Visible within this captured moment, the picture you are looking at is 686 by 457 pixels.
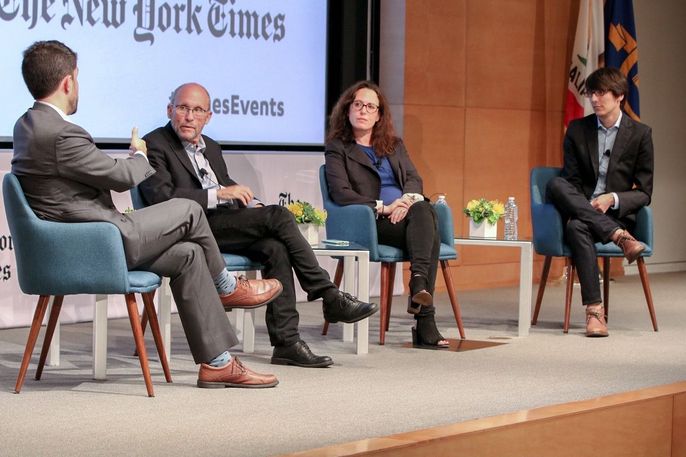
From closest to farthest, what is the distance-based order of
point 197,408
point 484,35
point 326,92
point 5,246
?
point 197,408 < point 5,246 < point 326,92 < point 484,35

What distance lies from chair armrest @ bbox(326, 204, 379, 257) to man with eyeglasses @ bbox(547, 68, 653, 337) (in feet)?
3.69

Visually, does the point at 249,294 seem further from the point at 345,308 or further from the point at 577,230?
the point at 577,230

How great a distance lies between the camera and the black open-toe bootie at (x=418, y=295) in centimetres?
569

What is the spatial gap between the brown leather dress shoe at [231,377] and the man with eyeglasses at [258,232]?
0.52m

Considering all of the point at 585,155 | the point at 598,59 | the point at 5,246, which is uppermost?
the point at 598,59

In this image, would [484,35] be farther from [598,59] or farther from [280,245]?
[280,245]

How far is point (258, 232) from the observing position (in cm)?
532

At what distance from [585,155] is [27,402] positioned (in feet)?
11.5

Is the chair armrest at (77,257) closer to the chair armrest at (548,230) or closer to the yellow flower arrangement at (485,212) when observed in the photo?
the yellow flower arrangement at (485,212)

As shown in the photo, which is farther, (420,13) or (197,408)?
(420,13)

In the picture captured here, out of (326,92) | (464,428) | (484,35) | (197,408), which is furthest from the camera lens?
(484,35)

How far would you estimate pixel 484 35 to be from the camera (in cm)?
881

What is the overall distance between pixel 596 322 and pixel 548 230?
57 centimetres

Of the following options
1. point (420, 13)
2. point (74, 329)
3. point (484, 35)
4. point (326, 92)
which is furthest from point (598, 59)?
point (74, 329)
